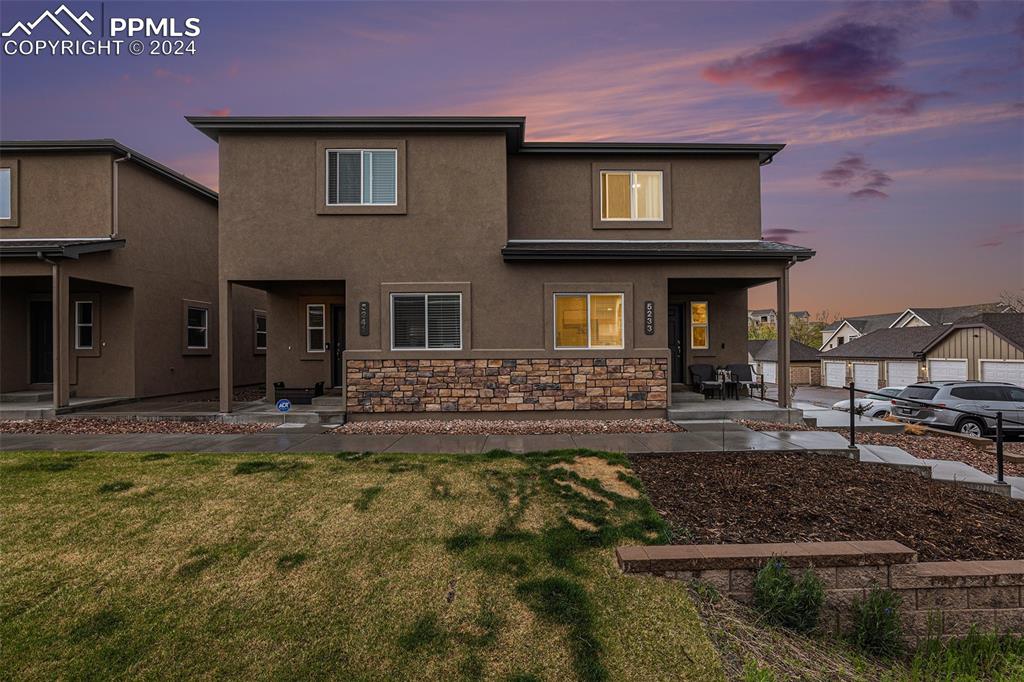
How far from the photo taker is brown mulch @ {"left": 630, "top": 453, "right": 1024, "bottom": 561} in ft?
13.4

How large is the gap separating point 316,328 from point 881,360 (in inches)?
1199

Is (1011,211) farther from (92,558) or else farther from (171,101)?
(171,101)

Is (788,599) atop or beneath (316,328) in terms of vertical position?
beneath

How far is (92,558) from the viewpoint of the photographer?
379cm

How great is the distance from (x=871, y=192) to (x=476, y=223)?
80.9 ft

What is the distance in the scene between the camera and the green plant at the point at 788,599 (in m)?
3.35

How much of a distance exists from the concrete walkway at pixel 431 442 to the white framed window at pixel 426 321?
2.46 meters

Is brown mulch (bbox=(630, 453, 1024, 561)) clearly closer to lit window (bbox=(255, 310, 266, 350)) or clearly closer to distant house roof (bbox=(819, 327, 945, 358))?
lit window (bbox=(255, 310, 266, 350))

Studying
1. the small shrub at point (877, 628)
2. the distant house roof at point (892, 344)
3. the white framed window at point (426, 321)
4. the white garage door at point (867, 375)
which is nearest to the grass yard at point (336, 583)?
the small shrub at point (877, 628)

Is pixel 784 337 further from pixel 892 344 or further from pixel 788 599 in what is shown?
pixel 892 344

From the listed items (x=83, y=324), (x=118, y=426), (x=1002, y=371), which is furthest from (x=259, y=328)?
(x=1002, y=371)

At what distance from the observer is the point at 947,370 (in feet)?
70.9

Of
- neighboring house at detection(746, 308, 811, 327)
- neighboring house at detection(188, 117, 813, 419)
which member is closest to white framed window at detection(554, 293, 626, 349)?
neighboring house at detection(188, 117, 813, 419)

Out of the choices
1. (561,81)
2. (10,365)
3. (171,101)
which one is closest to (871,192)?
(561,81)
